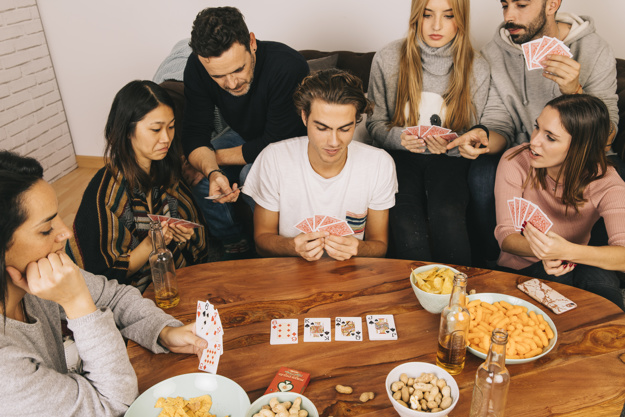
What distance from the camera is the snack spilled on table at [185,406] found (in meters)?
1.22

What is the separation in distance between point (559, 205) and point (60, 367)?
198cm

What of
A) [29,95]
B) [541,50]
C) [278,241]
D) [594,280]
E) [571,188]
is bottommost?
[594,280]

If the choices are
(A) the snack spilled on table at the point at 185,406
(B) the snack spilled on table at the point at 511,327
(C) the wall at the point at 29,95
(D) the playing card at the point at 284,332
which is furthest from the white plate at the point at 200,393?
(C) the wall at the point at 29,95

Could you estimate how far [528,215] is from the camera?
191 centimetres

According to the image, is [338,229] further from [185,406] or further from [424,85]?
[424,85]

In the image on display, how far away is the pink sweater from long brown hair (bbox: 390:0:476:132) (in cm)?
46

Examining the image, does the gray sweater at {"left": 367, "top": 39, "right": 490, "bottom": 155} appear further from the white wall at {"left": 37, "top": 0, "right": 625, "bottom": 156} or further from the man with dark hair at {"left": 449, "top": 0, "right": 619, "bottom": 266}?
the white wall at {"left": 37, "top": 0, "right": 625, "bottom": 156}

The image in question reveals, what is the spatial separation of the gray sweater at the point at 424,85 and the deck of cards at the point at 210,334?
1.72m

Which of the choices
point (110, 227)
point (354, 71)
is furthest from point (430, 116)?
point (110, 227)

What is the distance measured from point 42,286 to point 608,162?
213cm

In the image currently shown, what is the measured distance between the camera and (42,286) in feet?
3.85

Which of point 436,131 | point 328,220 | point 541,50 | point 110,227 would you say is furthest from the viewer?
point 436,131

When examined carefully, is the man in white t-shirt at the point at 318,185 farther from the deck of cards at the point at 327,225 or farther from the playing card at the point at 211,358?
the playing card at the point at 211,358

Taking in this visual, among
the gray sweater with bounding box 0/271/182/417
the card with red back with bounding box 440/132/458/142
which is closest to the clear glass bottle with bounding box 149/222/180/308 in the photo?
the gray sweater with bounding box 0/271/182/417
